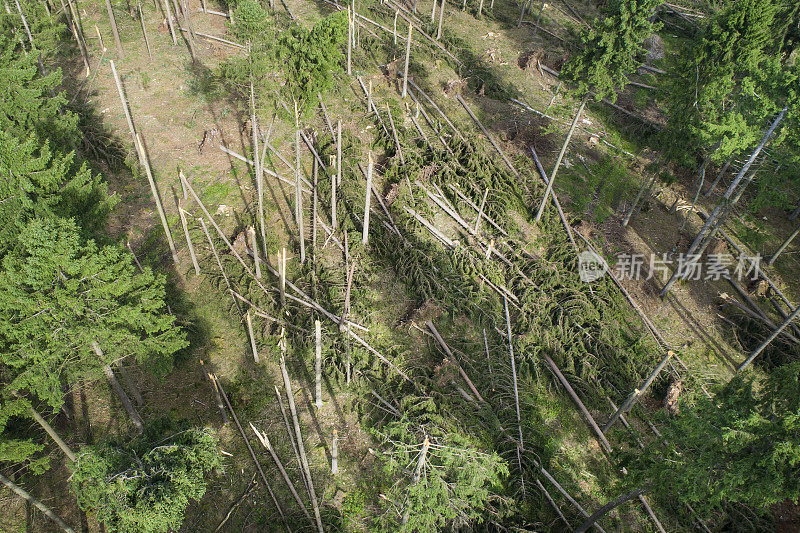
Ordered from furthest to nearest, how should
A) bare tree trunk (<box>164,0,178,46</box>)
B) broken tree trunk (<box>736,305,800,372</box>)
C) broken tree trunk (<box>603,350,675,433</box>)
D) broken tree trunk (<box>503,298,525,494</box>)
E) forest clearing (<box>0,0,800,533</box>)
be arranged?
bare tree trunk (<box>164,0,178,46</box>) → broken tree trunk (<box>736,305,800,372</box>) → broken tree trunk (<box>603,350,675,433</box>) → broken tree trunk (<box>503,298,525,494</box>) → forest clearing (<box>0,0,800,533</box>)

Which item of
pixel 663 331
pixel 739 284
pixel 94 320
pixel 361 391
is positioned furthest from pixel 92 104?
pixel 739 284

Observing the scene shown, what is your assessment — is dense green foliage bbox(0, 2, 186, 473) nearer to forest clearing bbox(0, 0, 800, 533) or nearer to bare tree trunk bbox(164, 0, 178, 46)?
forest clearing bbox(0, 0, 800, 533)

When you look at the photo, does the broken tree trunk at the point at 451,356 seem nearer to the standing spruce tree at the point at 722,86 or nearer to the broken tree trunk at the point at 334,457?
the broken tree trunk at the point at 334,457

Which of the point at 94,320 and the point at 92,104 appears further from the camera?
the point at 92,104

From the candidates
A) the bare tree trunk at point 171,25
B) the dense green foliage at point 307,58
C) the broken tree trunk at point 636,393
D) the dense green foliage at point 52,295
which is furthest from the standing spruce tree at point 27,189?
the bare tree trunk at point 171,25

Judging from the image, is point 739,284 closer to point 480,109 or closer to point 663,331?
point 663,331

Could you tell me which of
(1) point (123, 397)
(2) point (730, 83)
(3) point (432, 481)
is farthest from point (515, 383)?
(2) point (730, 83)

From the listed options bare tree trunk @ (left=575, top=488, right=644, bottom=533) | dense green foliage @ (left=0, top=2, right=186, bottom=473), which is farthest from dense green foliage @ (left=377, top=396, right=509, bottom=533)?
dense green foliage @ (left=0, top=2, right=186, bottom=473)
